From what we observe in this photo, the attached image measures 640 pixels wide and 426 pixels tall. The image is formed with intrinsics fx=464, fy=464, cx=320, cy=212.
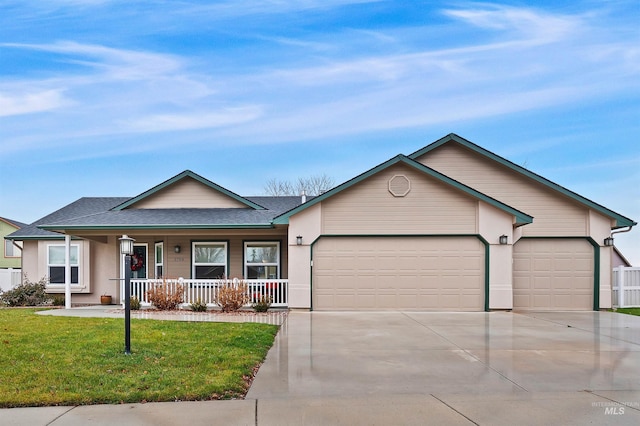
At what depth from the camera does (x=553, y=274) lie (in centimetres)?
1473

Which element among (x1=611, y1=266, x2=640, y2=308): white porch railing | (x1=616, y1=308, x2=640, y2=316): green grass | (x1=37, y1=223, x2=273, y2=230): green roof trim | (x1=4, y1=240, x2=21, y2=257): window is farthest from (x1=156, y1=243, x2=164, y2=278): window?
(x1=4, y1=240, x2=21, y2=257): window

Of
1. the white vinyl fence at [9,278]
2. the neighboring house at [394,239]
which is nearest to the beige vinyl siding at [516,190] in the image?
the neighboring house at [394,239]

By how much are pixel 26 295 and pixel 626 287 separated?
66.0 feet

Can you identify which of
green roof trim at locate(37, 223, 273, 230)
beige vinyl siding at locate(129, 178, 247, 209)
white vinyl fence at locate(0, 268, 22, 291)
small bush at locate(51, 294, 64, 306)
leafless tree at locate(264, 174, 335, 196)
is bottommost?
small bush at locate(51, 294, 64, 306)

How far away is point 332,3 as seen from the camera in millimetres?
14875

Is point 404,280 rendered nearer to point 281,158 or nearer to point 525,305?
point 525,305

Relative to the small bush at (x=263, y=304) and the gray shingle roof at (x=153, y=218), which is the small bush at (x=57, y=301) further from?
the small bush at (x=263, y=304)

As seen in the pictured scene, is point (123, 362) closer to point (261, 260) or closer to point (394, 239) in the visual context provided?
point (394, 239)

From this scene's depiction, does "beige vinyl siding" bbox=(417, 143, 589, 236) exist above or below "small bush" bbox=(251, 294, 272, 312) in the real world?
above

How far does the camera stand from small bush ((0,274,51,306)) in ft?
50.0

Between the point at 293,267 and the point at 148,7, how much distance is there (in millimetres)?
8921

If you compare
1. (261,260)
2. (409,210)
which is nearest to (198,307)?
(261,260)

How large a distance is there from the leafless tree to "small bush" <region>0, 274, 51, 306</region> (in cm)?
2487

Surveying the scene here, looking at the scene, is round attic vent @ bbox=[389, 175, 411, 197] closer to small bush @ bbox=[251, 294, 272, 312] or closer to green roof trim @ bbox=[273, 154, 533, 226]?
green roof trim @ bbox=[273, 154, 533, 226]
